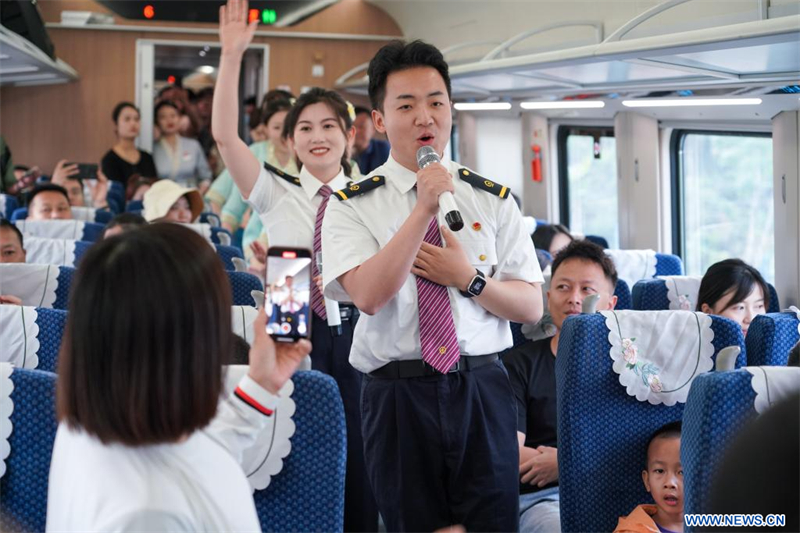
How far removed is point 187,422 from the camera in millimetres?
1372

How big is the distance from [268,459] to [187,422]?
0.59 metres

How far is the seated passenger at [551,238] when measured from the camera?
639 cm

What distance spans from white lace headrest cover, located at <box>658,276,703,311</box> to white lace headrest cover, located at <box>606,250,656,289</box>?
1.16 metres

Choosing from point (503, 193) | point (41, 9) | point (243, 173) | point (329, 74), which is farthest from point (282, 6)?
point (503, 193)

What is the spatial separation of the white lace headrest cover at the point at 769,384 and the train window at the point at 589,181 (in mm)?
6623

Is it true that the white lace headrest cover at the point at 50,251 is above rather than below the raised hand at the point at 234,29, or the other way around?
below

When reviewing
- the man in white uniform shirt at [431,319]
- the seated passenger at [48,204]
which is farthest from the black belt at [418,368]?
the seated passenger at [48,204]

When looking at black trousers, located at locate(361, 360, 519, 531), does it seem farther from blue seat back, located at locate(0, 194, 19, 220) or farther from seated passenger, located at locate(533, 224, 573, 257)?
blue seat back, located at locate(0, 194, 19, 220)

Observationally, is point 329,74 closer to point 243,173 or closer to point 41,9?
point 41,9

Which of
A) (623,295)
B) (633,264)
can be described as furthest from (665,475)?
(633,264)

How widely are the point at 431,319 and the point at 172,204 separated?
14.9ft

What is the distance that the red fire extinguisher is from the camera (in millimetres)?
9625
